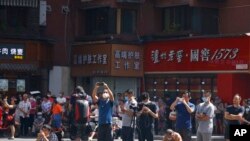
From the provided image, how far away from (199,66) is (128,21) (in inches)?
232

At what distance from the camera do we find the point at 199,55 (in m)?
34.8

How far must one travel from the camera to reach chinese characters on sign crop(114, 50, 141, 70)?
122ft

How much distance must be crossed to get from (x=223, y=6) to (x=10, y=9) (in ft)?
35.6

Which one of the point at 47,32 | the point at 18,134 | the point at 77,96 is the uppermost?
the point at 47,32

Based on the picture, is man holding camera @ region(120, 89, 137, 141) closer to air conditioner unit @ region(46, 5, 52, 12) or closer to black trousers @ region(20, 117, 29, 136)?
black trousers @ region(20, 117, 29, 136)

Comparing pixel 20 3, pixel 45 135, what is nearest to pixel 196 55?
pixel 20 3

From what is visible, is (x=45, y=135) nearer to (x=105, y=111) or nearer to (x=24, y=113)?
(x=105, y=111)

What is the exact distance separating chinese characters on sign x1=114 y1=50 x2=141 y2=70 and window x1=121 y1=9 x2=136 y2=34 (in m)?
1.59

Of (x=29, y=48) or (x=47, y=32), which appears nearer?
(x=29, y=48)

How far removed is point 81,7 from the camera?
3988 centimetres

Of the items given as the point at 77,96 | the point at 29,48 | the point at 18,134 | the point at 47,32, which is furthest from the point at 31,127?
the point at 77,96

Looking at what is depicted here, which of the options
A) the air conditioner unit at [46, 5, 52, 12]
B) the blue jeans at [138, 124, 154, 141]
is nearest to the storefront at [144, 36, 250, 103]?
the air conditioner unit at [46, 5, 52, 12]

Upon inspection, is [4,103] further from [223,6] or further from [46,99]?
[223,6]

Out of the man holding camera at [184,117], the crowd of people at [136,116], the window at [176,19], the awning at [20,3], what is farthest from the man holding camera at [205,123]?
the awning at [20,3]
